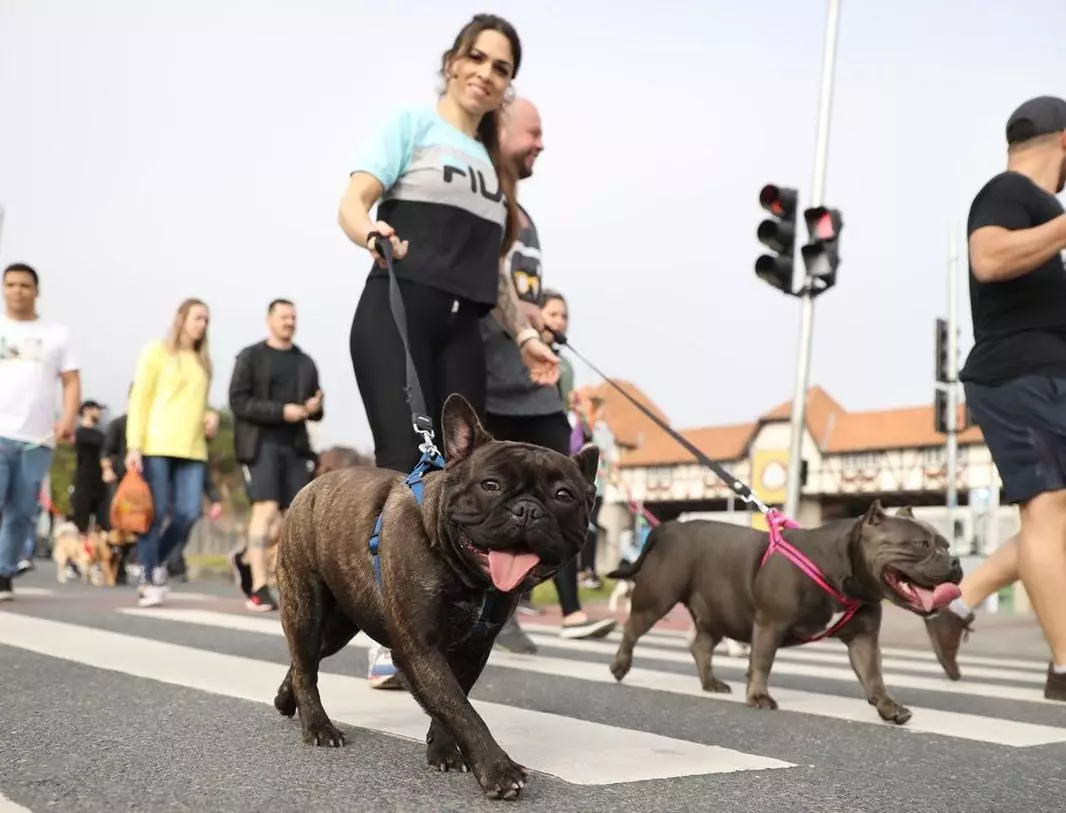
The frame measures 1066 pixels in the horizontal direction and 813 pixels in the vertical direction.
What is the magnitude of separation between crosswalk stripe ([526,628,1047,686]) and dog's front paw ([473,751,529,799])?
362 centimetres

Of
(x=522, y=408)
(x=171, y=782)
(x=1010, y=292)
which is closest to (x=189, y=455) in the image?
(x=522, y=408)

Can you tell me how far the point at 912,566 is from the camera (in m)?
Answer: 4.11

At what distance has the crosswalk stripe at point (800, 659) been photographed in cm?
625

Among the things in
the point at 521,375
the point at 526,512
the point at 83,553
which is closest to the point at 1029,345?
the point at 521,375

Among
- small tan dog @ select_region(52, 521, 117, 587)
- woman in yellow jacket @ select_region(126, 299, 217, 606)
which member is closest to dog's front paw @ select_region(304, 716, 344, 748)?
woman in yellow jacket @ select_region(126, 299, 217, 606)

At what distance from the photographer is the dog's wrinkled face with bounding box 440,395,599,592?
8.29ft

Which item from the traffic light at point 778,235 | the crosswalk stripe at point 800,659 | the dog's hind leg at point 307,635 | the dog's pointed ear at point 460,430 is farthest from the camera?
the traffic light at point 778,235

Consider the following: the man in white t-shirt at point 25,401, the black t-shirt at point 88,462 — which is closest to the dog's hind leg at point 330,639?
the man in white t-shirt at point 25,401

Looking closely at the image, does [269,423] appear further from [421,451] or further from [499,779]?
[499,779]

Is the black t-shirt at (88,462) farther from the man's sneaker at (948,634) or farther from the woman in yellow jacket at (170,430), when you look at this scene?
the man's sneaker at (948,634)

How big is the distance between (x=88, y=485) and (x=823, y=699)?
12520 millimetres

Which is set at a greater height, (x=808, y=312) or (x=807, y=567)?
(x=808, y=312)

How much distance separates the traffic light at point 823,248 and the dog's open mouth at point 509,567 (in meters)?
8.08

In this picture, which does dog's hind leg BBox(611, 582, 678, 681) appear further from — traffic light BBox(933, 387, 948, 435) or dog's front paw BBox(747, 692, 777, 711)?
traffic light BBox(933, 387, 948, 435)
